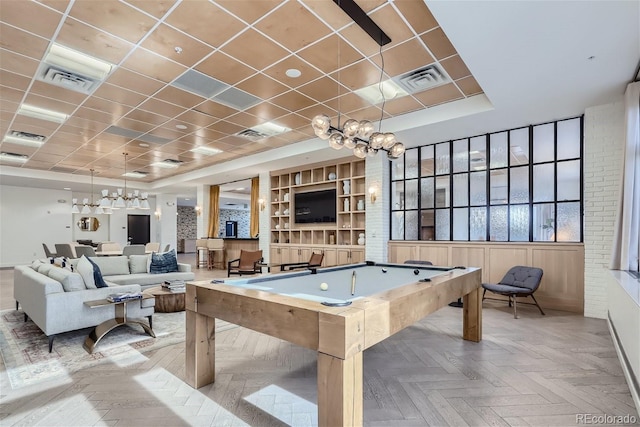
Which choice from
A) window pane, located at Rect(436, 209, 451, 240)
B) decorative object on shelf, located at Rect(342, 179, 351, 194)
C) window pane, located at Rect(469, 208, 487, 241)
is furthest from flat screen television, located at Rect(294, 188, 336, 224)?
window pane, located at Rect(469, 208, 487, 241)

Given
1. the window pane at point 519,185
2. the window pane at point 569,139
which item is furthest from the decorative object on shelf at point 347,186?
the window pane at point 569,139

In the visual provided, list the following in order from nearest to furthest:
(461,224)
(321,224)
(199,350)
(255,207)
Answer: (199,350), (461,224), (321,224), (255,207)

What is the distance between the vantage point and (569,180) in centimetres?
518

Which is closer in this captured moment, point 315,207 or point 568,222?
point 568,222

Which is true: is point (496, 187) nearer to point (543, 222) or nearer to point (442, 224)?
point (543, 222)

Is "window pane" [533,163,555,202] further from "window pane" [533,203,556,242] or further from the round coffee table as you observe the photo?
the round coffee table

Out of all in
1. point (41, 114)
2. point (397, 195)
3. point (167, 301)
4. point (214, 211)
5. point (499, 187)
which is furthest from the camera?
point (214, 211)

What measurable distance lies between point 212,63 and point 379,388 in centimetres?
379

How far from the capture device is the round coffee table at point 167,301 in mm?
4910

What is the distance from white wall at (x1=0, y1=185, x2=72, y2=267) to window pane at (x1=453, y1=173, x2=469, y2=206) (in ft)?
45.1

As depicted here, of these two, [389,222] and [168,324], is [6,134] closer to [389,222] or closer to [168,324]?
[168,324]

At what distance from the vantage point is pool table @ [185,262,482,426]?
5.59 feet

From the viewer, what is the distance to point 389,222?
283 inches

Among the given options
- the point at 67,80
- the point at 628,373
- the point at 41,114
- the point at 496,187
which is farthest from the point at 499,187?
the point at 41,114
